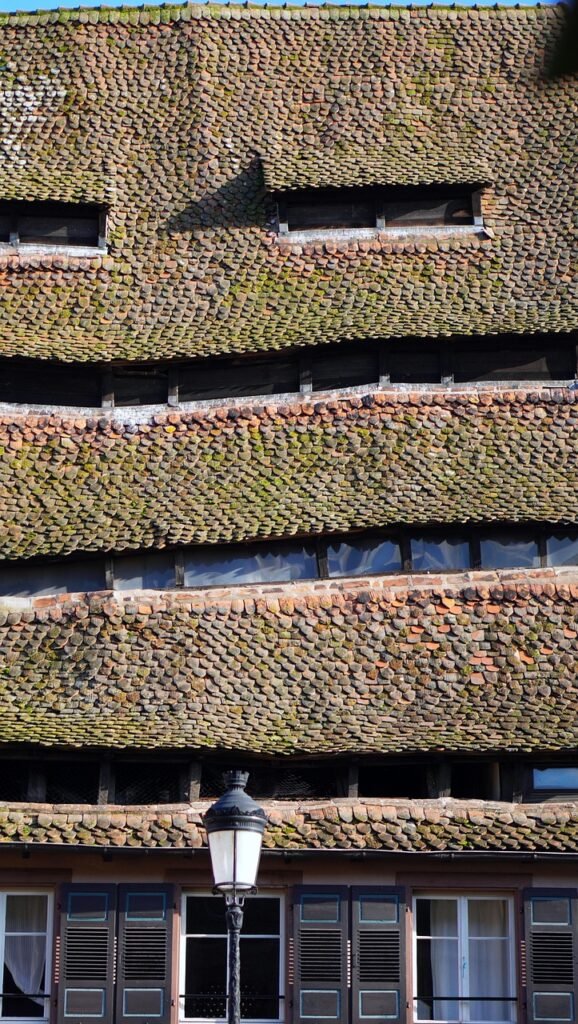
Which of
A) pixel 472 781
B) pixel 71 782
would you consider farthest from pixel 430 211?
pixel 71 782

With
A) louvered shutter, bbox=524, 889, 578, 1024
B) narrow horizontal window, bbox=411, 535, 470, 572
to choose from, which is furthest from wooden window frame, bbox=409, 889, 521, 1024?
narrow horizontal window, bbox=411, 535, 470, 572

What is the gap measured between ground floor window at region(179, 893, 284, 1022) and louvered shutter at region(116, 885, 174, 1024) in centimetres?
30

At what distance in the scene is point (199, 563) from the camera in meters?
19.5

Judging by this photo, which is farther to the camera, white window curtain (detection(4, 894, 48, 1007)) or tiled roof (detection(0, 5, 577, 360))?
tiled roof (detection(0, 5, 577, 360))

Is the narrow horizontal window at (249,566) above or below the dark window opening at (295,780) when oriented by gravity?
above

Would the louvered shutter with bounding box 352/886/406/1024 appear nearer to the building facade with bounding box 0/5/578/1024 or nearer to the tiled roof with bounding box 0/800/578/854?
the building facade with bounding box 0/5/578/1024

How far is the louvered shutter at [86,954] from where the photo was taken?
1479cm

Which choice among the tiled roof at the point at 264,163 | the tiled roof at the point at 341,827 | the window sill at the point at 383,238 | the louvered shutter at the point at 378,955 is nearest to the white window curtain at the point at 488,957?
the louvered shutter at the point at 378,955

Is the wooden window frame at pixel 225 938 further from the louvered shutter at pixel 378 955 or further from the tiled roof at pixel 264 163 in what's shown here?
the tiled roof at pixel 264 163

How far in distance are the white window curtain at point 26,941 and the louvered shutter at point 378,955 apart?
9.75 ft

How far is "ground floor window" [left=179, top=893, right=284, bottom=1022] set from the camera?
1515 centimetres

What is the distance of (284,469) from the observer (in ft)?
67.2

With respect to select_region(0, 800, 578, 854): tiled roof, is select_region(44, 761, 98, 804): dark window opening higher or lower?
higher

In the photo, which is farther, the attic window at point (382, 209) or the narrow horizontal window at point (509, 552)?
the attic window at point (382, 209)
